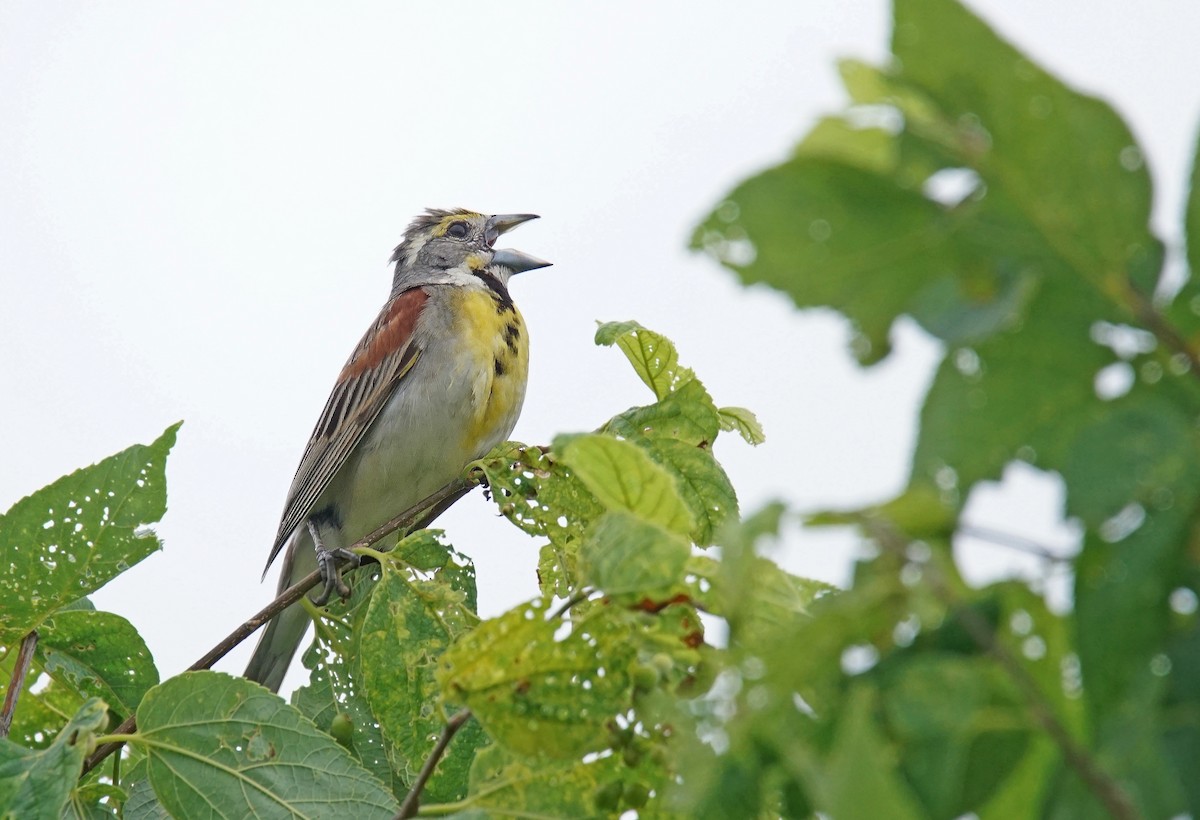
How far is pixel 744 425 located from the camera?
124 inches

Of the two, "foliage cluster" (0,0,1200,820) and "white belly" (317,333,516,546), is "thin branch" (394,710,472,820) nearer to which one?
"foliage cluster" (0,0,1200,820)

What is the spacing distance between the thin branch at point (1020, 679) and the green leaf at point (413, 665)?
1459mm

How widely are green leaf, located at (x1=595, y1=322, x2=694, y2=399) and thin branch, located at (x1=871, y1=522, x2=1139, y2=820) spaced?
6.40 feet

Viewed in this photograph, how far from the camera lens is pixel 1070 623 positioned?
3.20ft

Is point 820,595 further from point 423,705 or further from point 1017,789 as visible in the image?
point 423,705

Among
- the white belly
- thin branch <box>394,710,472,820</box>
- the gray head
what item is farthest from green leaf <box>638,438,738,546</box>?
the gray head

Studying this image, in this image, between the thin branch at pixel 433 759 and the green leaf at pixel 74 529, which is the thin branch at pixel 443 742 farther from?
the green leaf at pixel 74 529

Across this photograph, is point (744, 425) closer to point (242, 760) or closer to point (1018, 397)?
point (242, 760)

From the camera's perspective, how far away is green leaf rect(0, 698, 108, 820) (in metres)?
2.03

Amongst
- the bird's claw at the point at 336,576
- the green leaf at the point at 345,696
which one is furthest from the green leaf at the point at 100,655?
the bird's claw at the point at 336,576

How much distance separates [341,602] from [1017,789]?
10.3 ft

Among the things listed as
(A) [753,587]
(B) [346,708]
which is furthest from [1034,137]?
(B) [346,708]

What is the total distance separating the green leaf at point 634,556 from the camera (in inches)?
56.4

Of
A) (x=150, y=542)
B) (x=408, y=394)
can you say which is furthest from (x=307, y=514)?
(x=150, y=542)
